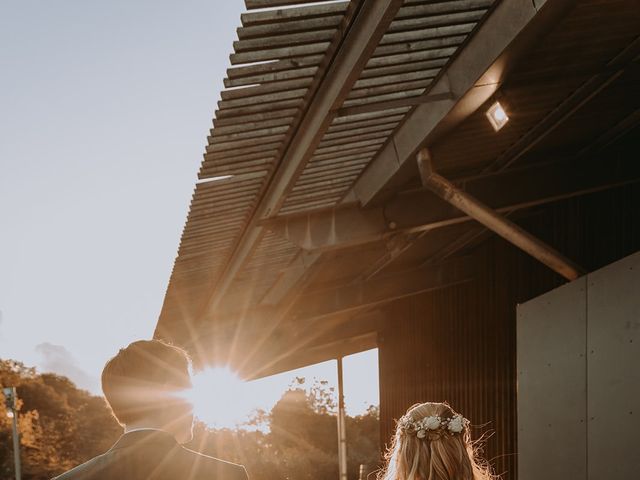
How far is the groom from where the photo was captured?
2244mm

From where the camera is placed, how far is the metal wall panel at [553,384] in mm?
6434

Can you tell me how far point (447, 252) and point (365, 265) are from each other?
3.25ft

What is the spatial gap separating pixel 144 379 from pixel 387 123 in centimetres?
377

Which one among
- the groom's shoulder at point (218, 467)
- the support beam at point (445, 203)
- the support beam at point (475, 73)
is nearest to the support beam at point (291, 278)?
the support beam at point (445, 203)

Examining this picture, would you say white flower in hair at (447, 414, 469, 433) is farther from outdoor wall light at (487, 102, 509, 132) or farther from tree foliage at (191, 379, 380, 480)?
tree foliage at (191, 379, 380, 480)

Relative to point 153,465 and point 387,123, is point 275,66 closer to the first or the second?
point 387,123

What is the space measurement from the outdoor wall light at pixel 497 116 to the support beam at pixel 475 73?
15cm

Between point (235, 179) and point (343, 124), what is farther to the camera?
point (235, 179)

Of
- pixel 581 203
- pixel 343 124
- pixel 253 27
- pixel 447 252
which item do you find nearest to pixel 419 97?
pixel 343 124

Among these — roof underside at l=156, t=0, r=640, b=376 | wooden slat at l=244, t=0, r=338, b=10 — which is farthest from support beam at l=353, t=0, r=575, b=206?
wooden slat at l=244, t=0, r=338, b=10

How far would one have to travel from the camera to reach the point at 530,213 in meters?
8.78

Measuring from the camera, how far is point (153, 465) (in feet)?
7.39

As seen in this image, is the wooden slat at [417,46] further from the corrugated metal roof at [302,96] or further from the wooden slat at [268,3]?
the wooden slat at [268,3]

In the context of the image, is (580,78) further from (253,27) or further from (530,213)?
(530,213)
